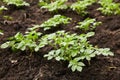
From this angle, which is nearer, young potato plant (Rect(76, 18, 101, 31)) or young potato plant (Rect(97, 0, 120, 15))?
young potato plant (Rect(76, 18, 101, 31))

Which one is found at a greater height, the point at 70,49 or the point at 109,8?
the point at 70,49

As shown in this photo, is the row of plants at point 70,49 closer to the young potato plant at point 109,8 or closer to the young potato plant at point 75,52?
the young potato plant at point 75,52

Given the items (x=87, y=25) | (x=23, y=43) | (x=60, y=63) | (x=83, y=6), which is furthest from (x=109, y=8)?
(x=23, y=43)

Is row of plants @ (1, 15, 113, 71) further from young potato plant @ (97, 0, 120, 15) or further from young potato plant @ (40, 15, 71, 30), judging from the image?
young potato plant @ (97, 0, 120, 15)

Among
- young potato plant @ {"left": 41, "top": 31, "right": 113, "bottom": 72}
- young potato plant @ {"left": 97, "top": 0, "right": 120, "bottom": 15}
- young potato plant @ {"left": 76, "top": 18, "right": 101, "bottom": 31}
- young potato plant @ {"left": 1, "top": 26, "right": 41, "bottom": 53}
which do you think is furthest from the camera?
young potato plant @ {"left": 97, "top": 0, "right": 120, "bottom": 15}

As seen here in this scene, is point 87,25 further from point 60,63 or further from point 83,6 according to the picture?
point 60,63

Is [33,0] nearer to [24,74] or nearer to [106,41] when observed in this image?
[106,41]

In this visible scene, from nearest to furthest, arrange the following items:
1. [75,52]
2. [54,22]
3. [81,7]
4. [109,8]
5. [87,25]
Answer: [75,52] → [87,25] → [54,22] → [109,8] → [81,7]

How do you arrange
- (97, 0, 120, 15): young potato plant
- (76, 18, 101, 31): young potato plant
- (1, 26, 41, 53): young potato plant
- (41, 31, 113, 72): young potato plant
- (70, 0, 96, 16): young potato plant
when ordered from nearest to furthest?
(41, 31, 113, 72): young potato plant, (1, 26, 41, 53): young potato plant, (76, 18, 101, 31): young potato plant, (97, 0, 120, 15): young potato plant, (70, 0, 96, 16): young potato plant

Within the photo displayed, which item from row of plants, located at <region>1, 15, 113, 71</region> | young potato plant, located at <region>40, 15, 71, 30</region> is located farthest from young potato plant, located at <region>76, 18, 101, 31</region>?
row of plants, located at <region>1, 15, 113, 71</region>

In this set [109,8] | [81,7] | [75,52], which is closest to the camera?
[75,52]

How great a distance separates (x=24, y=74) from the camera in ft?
10.1

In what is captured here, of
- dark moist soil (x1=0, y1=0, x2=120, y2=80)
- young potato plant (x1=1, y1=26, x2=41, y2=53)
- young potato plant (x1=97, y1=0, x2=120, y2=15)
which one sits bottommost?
dark moist soil (x1=0, y1=0, x2=120, y2=80)

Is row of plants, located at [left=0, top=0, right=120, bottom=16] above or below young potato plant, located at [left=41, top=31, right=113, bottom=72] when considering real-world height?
below
